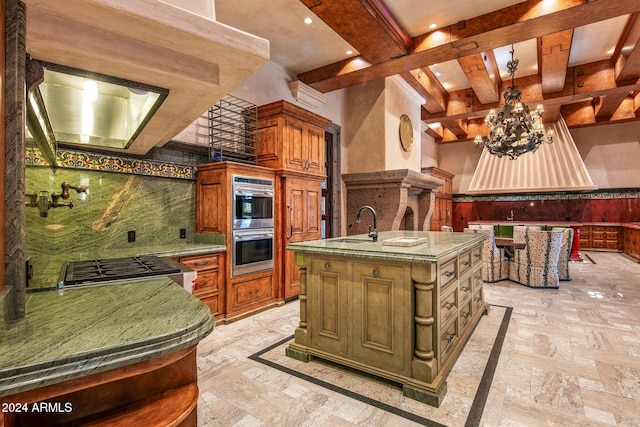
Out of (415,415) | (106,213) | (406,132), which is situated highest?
(406,132)

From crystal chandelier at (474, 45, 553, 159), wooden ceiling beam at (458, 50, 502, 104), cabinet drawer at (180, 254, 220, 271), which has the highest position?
wooden ceiling beam at (458, 50, 502, 104)

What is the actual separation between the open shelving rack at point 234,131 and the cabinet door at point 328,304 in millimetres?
1995

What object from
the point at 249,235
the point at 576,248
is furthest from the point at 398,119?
the point at 576,248

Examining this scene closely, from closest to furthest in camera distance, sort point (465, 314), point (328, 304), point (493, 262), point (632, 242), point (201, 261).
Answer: point (328, 304) → point (465, 314) → point (201, 261) → point (493, 262) → point (632, 242)

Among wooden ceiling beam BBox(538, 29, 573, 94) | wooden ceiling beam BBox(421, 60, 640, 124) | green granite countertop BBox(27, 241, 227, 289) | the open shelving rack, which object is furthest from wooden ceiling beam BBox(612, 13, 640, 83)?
green granite countertop BBox(27, 241, 227, 289)

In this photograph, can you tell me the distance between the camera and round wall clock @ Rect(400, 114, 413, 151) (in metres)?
6.03

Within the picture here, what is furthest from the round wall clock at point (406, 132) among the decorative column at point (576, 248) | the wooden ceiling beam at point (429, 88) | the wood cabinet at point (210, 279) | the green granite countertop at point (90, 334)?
the green granite countertop at point (90, 334)

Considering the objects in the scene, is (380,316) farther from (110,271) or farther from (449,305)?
(110,271)

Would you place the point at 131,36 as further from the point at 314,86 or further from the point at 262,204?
the point at 314,86

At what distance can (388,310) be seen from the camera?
2.17m

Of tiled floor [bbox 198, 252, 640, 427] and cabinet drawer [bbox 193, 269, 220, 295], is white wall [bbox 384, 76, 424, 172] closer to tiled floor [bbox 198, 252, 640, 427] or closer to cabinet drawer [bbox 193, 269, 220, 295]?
tiled floor [bbox 198, 252, 640, 427]

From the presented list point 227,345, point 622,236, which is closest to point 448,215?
point 622,236

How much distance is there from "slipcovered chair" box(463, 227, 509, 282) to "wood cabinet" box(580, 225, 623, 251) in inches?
204

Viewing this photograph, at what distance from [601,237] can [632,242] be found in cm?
130
